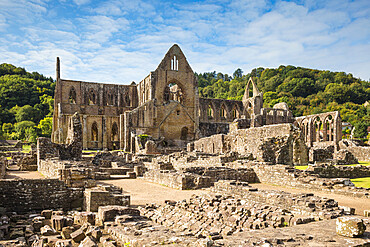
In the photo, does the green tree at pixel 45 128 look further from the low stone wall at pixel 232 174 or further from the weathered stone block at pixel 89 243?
the weathered stone block at pixel 89 243

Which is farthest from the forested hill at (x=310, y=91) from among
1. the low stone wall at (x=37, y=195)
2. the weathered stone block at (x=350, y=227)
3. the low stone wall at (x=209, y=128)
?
the weathered stone block at (x=350, y=227)

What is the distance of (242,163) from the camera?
16.8 m

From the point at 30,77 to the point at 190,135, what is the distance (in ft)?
264

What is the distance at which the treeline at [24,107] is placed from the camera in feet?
231

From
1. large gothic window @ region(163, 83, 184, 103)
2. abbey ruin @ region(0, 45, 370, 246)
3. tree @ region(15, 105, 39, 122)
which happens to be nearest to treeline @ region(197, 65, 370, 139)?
large gothic window @ region(163, 83, 184, 103)

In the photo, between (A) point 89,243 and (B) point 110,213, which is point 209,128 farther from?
→ (A) point 89,243

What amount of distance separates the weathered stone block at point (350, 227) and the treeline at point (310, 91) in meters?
68.1

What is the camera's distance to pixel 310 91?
93.5 metres

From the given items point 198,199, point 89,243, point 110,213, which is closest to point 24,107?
point 110,213

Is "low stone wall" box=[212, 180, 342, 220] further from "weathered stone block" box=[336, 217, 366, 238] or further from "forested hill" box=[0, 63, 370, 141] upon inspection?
"forested hill" box=[0, 63, 370, 141]

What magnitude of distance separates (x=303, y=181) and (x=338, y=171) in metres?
4.17

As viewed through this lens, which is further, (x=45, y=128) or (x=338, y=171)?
(x=45, y=128)

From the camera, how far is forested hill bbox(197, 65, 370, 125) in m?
79.7

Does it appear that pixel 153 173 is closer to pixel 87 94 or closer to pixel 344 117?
pixel 87 94
